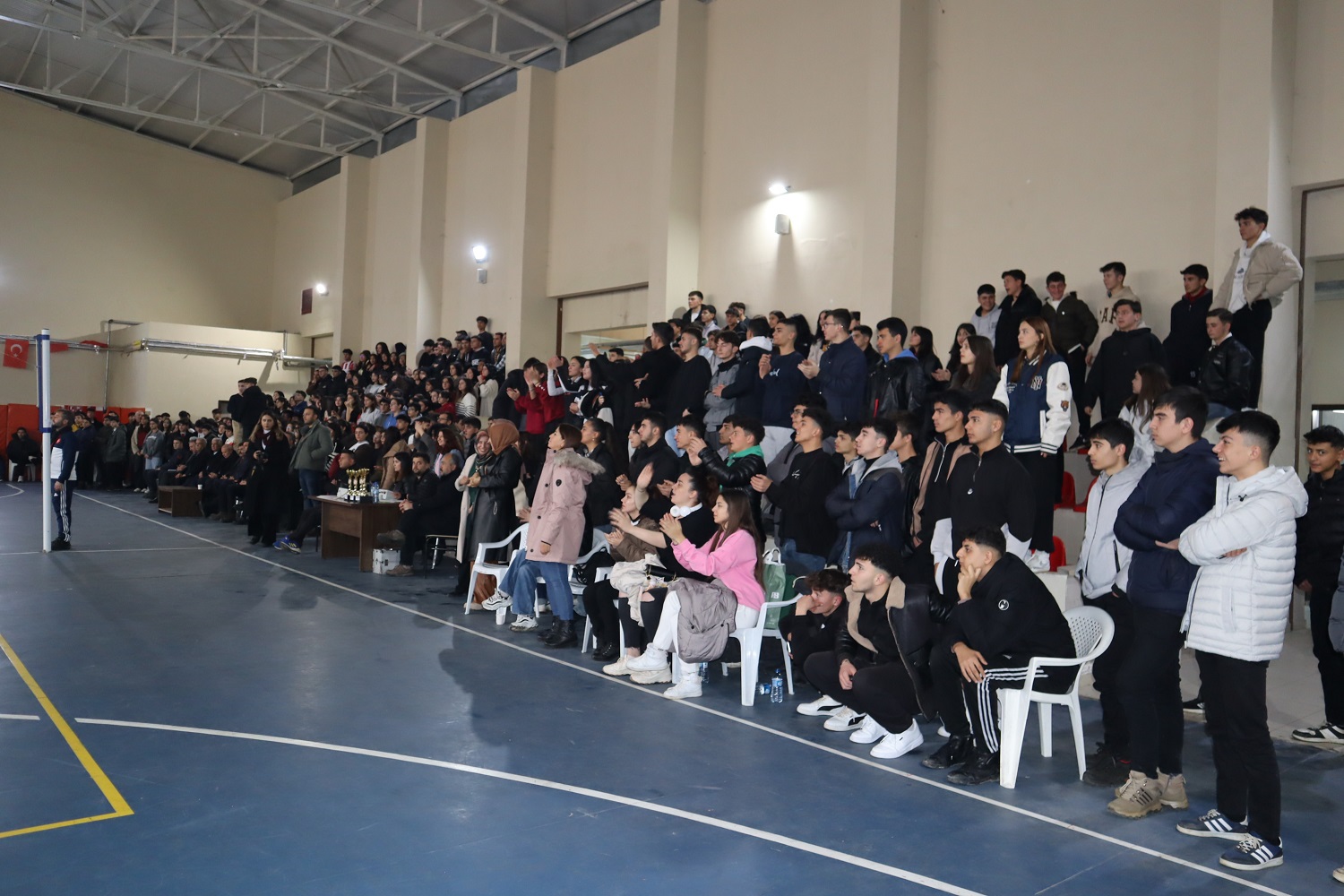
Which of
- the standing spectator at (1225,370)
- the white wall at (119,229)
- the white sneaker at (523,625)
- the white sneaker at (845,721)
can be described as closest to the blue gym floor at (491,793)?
the white sneaker at (845,721)

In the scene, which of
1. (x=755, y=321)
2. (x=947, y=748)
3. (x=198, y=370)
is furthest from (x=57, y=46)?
(x=947, y=748)

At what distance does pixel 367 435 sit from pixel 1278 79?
9.66 meters

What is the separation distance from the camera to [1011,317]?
8.10 m

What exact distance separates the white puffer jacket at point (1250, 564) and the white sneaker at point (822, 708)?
6.44 ft

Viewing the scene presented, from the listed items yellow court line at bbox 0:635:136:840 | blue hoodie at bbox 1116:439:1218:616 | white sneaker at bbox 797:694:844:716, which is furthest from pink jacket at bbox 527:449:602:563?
blue hoodie at bbox 1116:439:1218:616

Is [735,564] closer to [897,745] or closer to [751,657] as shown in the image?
[751,657]

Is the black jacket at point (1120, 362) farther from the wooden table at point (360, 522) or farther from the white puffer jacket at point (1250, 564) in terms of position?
the wooden table at point (360, 522)

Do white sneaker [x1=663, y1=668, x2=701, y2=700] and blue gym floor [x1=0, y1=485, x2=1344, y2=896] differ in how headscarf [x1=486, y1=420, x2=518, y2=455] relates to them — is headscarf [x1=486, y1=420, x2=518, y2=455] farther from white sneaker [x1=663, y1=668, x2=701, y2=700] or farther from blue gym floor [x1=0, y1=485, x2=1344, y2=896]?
white sneaker [x1=663, y1=668, x2=701, y2=700]

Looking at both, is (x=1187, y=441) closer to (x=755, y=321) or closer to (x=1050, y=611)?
(x=1050, y=611)

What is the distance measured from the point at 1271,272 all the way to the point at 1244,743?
172 inches

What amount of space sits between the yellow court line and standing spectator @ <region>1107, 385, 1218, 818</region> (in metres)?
3.71

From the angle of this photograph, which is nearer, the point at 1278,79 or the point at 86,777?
the point at 86,777

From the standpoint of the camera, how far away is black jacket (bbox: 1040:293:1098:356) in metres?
7.82

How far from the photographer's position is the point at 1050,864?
10.8 ft
